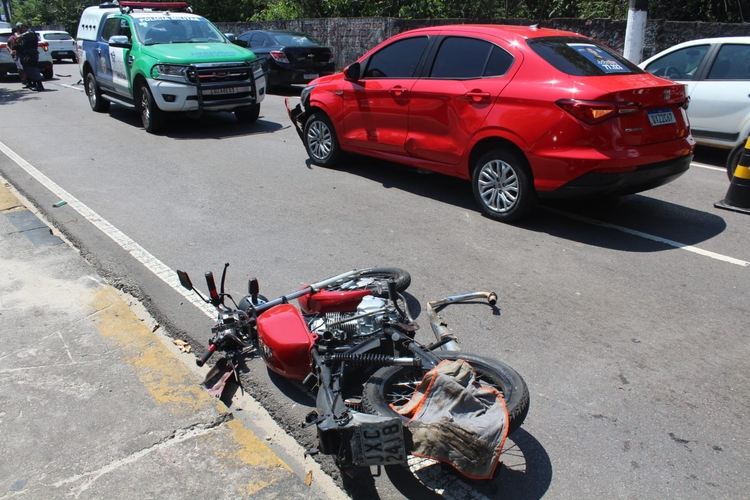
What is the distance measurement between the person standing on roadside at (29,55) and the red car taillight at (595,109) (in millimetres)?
17035

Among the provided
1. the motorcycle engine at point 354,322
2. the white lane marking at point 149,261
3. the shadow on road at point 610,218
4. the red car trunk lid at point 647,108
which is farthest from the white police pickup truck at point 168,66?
the motorcycle engine at point 354,322

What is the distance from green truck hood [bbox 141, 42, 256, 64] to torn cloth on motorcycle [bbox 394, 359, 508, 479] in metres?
9.33

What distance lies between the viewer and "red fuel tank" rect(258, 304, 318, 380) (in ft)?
11.3

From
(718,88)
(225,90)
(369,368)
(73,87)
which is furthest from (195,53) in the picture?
(73,87)

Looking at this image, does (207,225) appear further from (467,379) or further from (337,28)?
(337,28)

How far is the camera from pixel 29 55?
58.4 ft

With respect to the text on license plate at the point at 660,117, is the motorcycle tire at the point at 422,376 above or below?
below

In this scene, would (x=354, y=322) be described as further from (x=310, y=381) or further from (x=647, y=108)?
(x=647, y=108)

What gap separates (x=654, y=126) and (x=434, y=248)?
2342 millimetres

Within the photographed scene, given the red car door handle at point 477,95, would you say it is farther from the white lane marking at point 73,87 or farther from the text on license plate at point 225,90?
the white lane marking at point 73,87

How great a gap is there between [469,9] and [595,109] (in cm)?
1454

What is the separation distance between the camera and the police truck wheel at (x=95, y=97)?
13609 mm

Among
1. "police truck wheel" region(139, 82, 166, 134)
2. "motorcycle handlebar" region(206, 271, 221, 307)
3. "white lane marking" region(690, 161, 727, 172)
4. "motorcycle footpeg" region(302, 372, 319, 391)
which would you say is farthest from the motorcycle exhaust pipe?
"police truck wheel" region(139, 82, 166, 134)

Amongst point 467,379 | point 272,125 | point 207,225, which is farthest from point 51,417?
point 272,125
